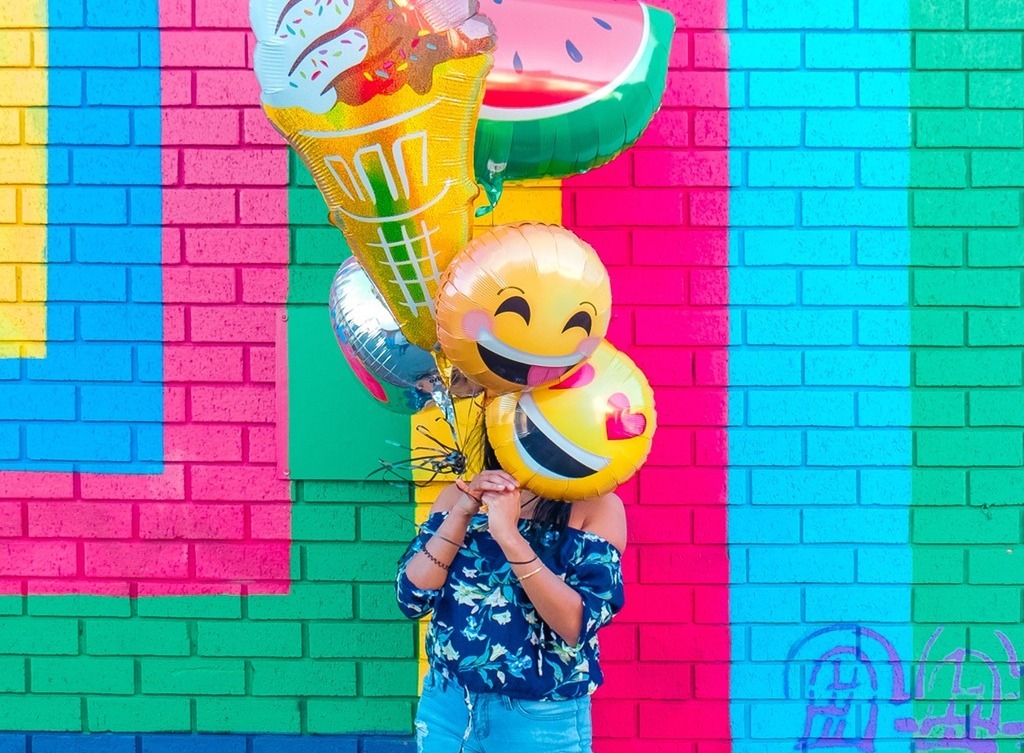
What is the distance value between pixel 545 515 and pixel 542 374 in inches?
14.4

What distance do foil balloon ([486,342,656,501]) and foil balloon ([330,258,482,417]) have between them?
0.63 feet

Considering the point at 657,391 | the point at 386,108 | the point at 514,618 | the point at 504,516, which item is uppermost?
the point at 386,108

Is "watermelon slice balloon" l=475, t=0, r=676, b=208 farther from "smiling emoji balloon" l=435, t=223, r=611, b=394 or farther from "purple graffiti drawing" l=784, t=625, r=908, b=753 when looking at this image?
"purple graffiti drawing" l=784, t=625, r=908, b=753

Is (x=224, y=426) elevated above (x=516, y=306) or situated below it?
below

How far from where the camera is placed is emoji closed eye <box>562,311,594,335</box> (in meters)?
1.67

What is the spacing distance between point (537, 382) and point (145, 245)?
1.61 metres

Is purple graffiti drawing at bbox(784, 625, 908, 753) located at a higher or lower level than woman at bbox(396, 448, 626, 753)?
lower

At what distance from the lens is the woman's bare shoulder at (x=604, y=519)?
189 cm

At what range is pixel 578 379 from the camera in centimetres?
177

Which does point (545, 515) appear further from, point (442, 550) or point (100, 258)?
point (100, 258)

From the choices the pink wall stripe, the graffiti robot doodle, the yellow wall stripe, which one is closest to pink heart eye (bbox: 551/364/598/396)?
the pink wall stripe

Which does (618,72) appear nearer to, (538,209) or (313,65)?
(313,65)

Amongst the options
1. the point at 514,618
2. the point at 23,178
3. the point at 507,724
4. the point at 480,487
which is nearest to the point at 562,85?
the point at 480,487

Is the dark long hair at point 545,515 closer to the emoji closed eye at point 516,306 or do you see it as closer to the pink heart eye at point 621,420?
the pink heart eye at point 621,420
